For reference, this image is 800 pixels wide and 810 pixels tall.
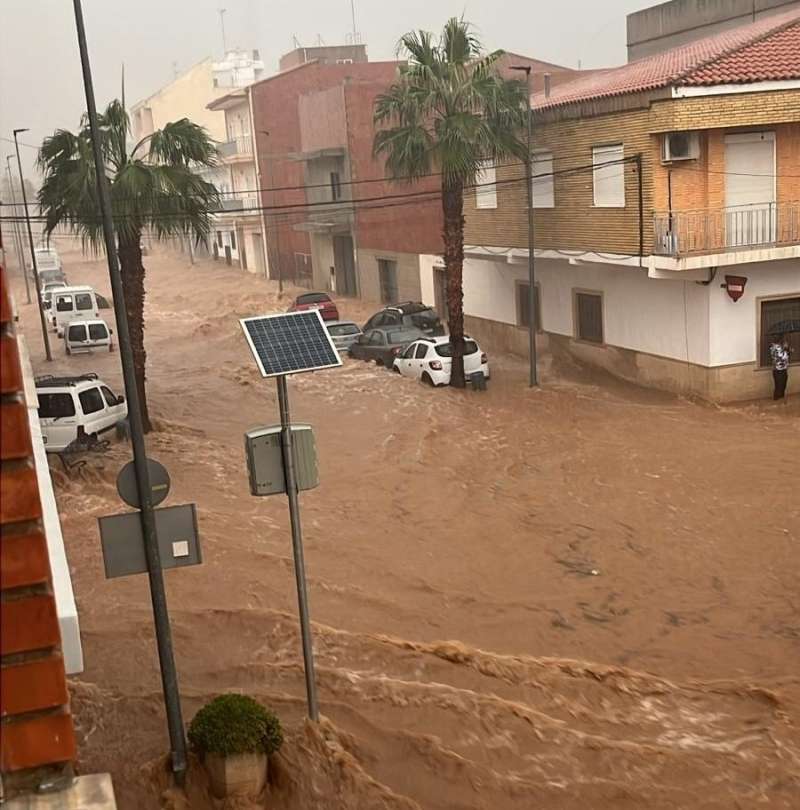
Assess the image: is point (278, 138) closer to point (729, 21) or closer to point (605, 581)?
point (729, 21)

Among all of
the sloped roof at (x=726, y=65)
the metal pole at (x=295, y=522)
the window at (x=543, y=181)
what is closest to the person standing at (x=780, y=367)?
the sloped roof at (x=726, y=65)

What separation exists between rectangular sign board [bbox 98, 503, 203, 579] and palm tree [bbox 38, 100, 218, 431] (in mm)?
13008

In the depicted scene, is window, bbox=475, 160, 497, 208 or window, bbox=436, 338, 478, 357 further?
window, bbox=475, 160, 497, 208

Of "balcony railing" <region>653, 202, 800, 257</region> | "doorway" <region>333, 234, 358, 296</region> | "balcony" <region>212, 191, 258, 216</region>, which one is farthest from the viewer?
"balcony" <region>212, 191, 258, 216</region>

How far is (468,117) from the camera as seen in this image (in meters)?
23.8

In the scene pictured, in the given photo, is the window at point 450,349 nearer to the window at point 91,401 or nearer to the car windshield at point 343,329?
the car windshield at point 343,329

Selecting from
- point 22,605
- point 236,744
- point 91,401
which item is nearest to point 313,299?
point 91,401

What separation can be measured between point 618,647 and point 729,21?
30844 millimetres

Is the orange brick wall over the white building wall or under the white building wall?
over

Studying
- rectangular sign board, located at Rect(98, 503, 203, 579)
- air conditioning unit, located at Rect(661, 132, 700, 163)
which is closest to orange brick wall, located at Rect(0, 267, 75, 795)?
rectangular sign board, located at Rect(98, 503, 203, 579)

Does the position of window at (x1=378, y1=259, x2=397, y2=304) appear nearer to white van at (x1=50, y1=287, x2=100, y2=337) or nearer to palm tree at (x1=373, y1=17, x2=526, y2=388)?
white van at (x1=50, y1=287, x2=100, y2=337)

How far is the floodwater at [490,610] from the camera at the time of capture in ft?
27.6

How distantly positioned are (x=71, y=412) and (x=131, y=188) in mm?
4544

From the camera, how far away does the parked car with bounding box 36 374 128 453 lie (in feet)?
62.6
